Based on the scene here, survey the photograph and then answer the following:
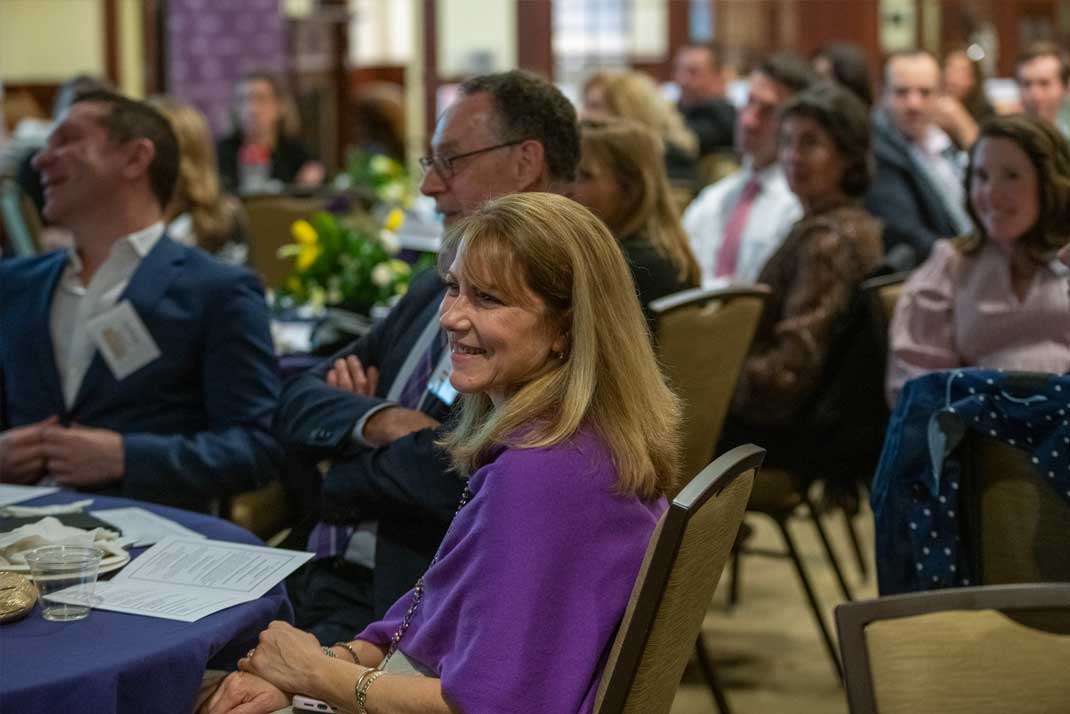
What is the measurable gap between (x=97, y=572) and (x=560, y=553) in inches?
25.7

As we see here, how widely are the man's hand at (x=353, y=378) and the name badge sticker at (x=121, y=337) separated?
524 mm

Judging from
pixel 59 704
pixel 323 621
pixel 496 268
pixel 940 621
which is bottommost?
pixel 323 621

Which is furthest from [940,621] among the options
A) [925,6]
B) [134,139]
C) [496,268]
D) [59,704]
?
[925,6]

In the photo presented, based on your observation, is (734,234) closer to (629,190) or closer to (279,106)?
(629,190)

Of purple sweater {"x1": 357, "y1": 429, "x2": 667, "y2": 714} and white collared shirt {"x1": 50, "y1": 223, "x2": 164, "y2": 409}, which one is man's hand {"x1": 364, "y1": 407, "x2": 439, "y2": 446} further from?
white collared shirt {"x1": 50, "y1": 223, "x2": 164, "y2": 409}

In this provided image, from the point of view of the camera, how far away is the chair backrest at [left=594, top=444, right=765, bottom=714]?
1.54m

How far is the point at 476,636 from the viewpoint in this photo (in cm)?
161

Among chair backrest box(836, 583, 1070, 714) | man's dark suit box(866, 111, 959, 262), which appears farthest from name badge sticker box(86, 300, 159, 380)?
man's dark suit box(866, 111, 959, 262)

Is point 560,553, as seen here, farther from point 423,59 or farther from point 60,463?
point 423,59

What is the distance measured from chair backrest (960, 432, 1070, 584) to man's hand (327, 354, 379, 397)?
1.00 metres

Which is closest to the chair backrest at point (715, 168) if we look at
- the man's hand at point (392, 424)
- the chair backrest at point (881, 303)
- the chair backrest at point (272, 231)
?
the chair backrest at point (272, 231)

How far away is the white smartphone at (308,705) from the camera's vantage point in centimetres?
178

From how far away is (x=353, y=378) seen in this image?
2.54 meters

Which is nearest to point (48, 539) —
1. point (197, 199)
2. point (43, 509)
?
point (43, 509)
